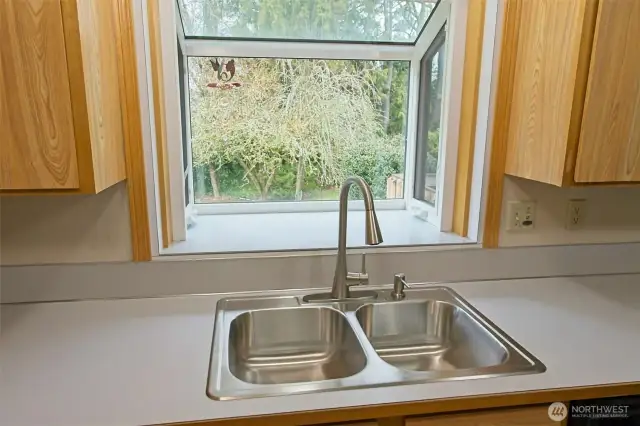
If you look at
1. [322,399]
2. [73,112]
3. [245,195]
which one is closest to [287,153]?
[245,195]

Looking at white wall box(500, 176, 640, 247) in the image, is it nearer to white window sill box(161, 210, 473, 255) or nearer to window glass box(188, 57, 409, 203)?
white window sill box(161, 210, 473, 255)

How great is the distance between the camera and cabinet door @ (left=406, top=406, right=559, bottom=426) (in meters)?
0.93

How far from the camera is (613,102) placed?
1.13 meters

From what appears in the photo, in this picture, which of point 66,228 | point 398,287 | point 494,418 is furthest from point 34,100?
point 494,418

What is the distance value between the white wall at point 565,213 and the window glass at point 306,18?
2.46ft

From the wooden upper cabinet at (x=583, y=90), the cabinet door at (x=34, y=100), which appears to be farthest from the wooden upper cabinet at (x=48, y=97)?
the wooden upper cabinet at (x=583, y=90)

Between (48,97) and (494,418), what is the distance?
1.17 m

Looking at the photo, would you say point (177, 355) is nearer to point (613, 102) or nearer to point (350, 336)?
point (350, 336)

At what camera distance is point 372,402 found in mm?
889

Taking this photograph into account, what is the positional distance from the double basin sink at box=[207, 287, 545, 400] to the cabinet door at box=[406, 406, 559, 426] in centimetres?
15

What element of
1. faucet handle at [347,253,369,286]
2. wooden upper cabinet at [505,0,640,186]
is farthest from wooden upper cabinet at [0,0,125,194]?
wooden upper cabinet at [505,0,640,186]

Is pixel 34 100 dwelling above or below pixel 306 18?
below

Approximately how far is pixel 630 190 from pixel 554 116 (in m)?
0.62

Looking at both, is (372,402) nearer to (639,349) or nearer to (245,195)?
(639,349)
